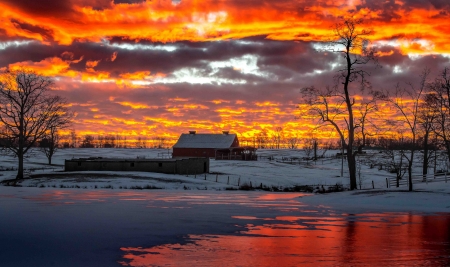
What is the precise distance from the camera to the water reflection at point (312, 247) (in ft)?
38.8

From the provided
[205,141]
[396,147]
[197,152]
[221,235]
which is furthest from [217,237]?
[205,141]

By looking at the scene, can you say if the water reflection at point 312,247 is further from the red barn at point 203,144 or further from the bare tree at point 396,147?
the red barn at point 203,144

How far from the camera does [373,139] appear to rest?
40.9 m

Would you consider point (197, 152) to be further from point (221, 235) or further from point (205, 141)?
point (221, 235)

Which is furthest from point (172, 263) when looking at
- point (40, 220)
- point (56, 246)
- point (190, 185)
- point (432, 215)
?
point (190, 185)

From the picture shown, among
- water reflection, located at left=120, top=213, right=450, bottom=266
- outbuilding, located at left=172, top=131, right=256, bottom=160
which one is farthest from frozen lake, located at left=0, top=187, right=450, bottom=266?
outbuilding, located at left=172, top=131, right=256, bottom=160

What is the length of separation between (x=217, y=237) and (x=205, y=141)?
330 feet

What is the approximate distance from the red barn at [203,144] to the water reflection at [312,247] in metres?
93.5

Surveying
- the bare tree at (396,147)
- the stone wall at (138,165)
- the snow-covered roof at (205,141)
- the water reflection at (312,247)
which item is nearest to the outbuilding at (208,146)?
the snow-covered roof at (205,141)

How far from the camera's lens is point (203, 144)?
11512 centimetres

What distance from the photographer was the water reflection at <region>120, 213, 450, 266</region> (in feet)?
38.8

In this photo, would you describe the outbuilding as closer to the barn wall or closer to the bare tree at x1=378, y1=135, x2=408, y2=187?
the barn wall

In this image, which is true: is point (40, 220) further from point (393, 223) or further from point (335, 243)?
point (393, 223)

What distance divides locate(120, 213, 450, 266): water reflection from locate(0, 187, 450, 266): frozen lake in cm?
3
